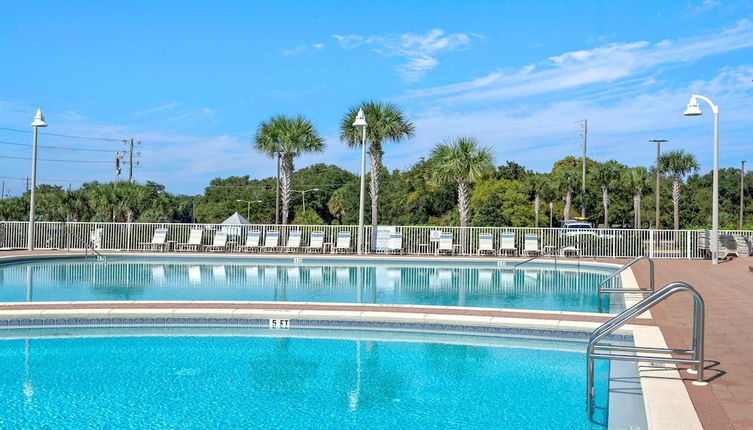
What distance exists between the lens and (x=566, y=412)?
5527 mm

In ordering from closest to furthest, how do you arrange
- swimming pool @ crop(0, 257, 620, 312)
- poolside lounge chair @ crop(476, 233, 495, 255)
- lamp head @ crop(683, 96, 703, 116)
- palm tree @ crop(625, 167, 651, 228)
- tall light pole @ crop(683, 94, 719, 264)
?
swimming pool @ crop(0, 257, 620, 312) → lamp head @ crop(683, 96, 703, 116) → tall light pole @ crop(683, 94, 719, 264) → poolside lounge chair @ crop(476, 233, 495, 255) → palm tree @ crop(625, 167, 651, 228)

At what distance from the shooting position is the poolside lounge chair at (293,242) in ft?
77.6

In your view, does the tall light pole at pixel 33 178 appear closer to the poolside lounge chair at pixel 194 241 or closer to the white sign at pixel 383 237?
the poolside lounge chair at pixel 194 241

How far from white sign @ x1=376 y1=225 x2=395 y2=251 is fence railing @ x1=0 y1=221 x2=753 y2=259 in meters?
0.04

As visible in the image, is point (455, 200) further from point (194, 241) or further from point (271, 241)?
point (194, 241)

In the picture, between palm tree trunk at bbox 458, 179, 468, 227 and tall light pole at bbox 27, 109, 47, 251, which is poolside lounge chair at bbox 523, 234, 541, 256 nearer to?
palm tree trunk at bbox 458, 179, 468, 227

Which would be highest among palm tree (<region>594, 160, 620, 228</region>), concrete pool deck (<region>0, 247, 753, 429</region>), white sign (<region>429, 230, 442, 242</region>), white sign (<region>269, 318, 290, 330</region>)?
palm tree (<region>594, 160, 620, 228</region>)

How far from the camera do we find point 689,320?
8.23m

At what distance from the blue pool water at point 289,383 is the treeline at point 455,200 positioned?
19576 mm

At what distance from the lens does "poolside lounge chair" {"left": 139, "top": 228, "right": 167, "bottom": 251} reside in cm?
2391

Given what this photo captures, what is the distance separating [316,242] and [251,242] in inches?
93.0

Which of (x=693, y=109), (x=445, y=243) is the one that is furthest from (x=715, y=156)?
(x=445, y=243)

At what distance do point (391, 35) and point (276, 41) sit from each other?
3.89 metres

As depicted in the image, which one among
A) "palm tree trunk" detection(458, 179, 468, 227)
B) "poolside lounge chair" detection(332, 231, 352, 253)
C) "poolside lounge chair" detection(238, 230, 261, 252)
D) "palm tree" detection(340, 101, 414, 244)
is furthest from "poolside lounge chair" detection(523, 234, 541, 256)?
"poolside lounge chair" detection(238, 230, 261, 252)
